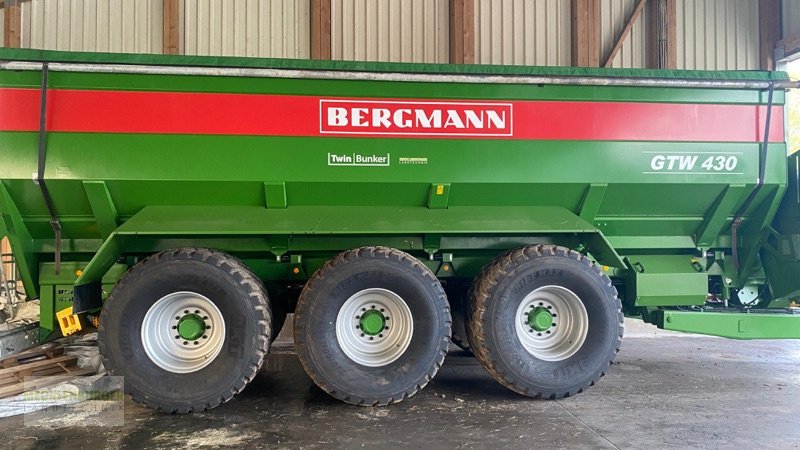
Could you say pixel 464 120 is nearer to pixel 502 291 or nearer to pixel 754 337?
pixel 502 291

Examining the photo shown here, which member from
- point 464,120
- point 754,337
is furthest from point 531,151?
point 754,337

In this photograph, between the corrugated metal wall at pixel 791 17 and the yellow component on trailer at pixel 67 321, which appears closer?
the yellow component on trailer at pixel 67 321

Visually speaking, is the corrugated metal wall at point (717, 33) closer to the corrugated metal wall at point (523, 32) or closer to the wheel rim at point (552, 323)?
the corrugated metal wall at point (523, 32)

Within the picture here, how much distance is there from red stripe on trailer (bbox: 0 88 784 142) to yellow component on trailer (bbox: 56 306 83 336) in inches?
60.1

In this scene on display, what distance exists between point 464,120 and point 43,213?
3761mm

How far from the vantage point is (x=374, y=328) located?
402 centimetres

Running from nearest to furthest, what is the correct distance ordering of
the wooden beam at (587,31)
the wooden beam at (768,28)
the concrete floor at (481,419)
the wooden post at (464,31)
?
the concrete floor at (481,419) < the wooden post at (464,31) < the wooden beam at (587,31) < the wooden beam at (768,28)

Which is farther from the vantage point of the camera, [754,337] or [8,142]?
[754,337]

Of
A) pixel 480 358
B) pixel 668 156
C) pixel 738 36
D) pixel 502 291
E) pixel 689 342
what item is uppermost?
pixel 738 36

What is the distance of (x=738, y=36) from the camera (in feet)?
27.7

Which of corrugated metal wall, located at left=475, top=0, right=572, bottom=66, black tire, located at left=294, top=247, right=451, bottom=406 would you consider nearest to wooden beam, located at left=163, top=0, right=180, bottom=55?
corrugated metal wall, located at left=475, top=0, right=572, bottom=66

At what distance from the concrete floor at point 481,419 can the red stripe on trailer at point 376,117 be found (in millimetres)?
2348

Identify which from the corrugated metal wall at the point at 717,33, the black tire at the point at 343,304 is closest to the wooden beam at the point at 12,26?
the black tire at the point at 343,304

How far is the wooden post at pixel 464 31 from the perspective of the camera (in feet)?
25.7
